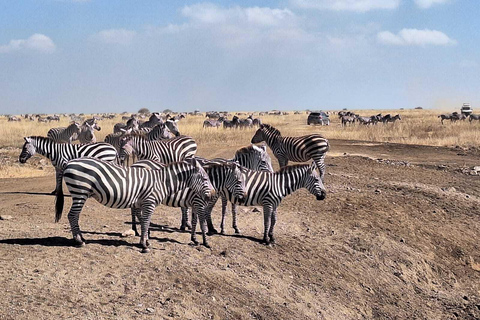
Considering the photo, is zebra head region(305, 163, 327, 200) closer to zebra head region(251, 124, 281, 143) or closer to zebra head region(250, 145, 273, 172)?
zebra head region(250, 145, 273, 172)

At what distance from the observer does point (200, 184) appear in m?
8.48

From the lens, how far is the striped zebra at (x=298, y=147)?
593 inches

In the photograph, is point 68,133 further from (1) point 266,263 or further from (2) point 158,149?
(1) point 266,263

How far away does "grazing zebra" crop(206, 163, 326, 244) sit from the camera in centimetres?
920

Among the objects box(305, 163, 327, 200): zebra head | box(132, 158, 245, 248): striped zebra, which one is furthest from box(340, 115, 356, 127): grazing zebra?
box(132, 158, 245, 248): striped zebra

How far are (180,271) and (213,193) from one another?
5.12 ft

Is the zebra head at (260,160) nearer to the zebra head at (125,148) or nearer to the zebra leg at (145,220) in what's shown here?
the zebra leg at (145,220)

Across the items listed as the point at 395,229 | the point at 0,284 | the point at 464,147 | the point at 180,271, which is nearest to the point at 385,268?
the point at 395,229

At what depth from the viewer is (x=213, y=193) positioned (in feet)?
28.0

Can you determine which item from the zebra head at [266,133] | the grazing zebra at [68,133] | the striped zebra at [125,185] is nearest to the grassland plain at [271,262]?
the striped zebra at [125,185]

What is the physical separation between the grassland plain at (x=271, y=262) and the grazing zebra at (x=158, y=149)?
2437 millimetres

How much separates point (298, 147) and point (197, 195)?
7284 millimetres

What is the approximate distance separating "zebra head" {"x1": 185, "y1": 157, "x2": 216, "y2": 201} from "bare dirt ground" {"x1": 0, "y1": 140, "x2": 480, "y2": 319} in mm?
886

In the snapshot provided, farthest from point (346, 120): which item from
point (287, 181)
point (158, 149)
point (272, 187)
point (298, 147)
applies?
point (272, 187)
